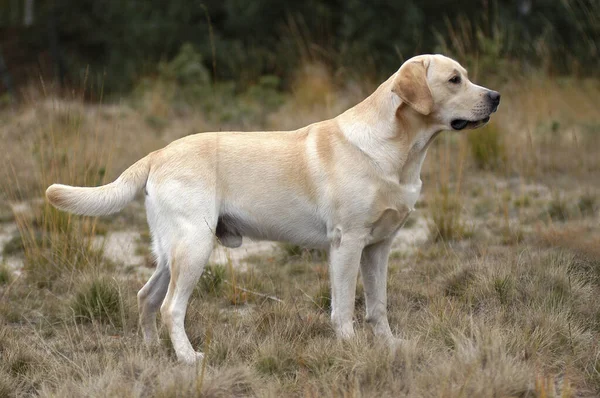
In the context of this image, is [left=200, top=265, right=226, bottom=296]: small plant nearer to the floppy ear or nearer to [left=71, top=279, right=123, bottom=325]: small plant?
[left=71, top=279, right=123, bottom=325]: small plant

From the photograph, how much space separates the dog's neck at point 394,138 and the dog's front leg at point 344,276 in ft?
1.30

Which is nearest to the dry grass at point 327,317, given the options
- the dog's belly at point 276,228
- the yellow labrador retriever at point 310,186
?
the yellow labrador retriever at point 310,186

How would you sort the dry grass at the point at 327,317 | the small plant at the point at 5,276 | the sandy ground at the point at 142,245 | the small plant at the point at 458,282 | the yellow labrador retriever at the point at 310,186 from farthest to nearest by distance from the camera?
1. the sandy ground at the point at 142,245
2. the small plant at the point at 5,276
3. the small plant at the point at 458,282
4. the yellow labrador retriever at the point at 310,186
5. the dry grass at the point at 327,317

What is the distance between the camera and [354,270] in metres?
3.93

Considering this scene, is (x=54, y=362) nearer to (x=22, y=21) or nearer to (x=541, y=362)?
(x=541, y=362)

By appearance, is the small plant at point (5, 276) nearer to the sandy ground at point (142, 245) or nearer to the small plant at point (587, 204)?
the sandy ground at point (142, 245)

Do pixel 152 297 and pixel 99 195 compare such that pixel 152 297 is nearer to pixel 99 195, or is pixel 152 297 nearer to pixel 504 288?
pixel 99 195

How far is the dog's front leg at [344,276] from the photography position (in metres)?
3.90

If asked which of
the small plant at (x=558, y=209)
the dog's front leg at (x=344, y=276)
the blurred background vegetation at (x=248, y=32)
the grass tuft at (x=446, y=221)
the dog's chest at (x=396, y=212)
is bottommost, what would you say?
the blurred background vegetation at (x=248, y=32)

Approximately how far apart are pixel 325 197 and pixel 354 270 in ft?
1.34

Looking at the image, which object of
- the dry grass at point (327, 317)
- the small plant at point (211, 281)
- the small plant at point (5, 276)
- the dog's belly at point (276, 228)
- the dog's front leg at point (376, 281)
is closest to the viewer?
the dry grass at point (327, 317)

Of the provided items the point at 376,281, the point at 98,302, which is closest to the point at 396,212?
the point at 376,281

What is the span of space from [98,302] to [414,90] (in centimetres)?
216

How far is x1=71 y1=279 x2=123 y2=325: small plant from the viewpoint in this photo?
4.39 meters
